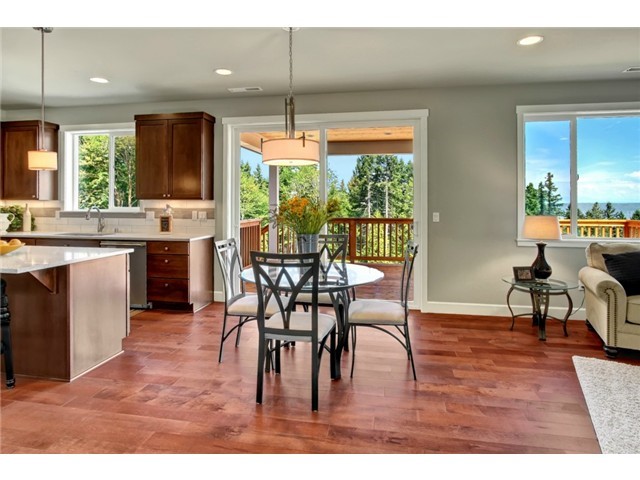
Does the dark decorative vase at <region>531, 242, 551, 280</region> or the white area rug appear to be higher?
the dark decorative vase at <region>531, 242, 551, 280</region>

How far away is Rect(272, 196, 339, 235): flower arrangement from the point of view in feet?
9.30

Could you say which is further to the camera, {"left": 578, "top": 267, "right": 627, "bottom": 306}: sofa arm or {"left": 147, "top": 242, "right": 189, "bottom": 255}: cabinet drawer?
{"left": 147, "top": 242, "right": 189, "bottom": 255}: cabinet drawer

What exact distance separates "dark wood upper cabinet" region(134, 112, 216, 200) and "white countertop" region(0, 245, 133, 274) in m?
1.83

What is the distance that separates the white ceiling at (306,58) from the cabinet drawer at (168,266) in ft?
6.32

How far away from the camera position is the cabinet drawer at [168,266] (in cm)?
449

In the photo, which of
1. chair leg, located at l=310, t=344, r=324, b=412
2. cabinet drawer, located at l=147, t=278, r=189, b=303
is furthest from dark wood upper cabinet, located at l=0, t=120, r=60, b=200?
chair leg, located at l=310, t=344, r=324, b=412

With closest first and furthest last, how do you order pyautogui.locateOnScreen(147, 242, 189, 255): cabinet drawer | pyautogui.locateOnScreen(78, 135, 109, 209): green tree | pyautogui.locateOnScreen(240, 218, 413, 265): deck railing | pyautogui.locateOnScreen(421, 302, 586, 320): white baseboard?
pyautogui.locateOnScreen(421, 302, 586, 320): white baseboard, pyautogui.locateOnScreen(147, 242, 189, 255): cabinet drawer, pyautogui.locateOnScreen(78, 135, 109, 209): green tree, pyautogui.locateOnScreen(240, 218, 413, 265): deck railing

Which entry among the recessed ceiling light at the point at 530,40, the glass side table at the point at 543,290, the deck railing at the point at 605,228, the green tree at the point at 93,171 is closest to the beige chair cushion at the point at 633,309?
the glass side table at the point at 543,290

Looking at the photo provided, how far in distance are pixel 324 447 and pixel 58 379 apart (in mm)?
1940

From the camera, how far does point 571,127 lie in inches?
171

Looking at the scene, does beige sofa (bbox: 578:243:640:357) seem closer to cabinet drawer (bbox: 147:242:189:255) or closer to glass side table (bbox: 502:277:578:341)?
glass side table (bbox: 502:277:578:341)
